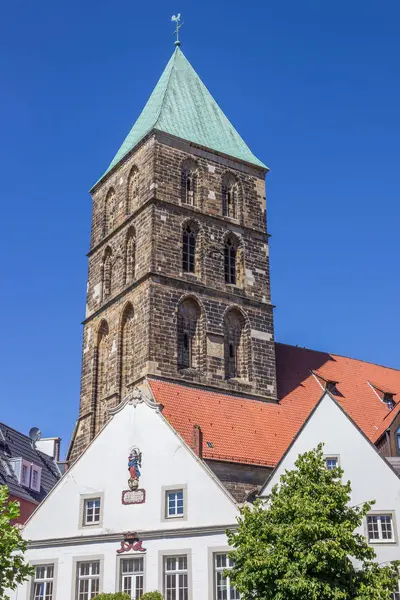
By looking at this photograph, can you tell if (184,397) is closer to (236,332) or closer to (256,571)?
(236,332)

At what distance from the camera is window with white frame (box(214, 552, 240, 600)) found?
71.4ft

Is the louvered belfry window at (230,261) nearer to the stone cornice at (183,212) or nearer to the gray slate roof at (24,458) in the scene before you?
the stone cornice at (183,212)

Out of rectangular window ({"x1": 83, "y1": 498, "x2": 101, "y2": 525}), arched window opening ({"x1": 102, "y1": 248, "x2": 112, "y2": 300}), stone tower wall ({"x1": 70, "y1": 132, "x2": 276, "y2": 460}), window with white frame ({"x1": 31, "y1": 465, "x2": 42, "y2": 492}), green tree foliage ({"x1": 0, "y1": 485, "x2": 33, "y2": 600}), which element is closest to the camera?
green tree foliage ({"x1": 0, "y1": 485, "x2": 33, "y2": 600})

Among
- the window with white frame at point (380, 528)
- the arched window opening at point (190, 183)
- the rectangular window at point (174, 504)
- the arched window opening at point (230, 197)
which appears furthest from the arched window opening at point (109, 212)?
the window with white frame at point (380, 528)

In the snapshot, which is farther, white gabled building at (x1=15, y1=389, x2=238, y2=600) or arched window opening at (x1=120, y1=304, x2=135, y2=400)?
arched window opening at (x1=120, y1=304, x2=135, y2=400)

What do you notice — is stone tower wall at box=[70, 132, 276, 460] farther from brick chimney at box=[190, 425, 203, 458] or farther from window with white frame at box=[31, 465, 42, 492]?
brick chimney at box=[190, 425, 203, 458]

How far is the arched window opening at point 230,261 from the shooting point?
37.7m

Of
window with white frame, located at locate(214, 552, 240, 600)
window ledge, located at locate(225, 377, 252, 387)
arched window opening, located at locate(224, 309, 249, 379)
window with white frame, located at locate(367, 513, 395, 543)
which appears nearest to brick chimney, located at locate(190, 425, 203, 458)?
window with white frame, located at locate(214, 552, 240, 600)

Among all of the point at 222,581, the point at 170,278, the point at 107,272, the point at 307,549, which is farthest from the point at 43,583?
the point at 107,272

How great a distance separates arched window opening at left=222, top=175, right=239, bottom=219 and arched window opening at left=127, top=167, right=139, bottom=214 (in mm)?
4022

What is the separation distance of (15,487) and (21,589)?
9.92m

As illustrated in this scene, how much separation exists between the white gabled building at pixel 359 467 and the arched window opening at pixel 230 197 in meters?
15.7

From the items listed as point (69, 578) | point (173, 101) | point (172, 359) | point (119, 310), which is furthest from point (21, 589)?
point (173, 101)

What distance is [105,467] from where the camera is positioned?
24.6m
